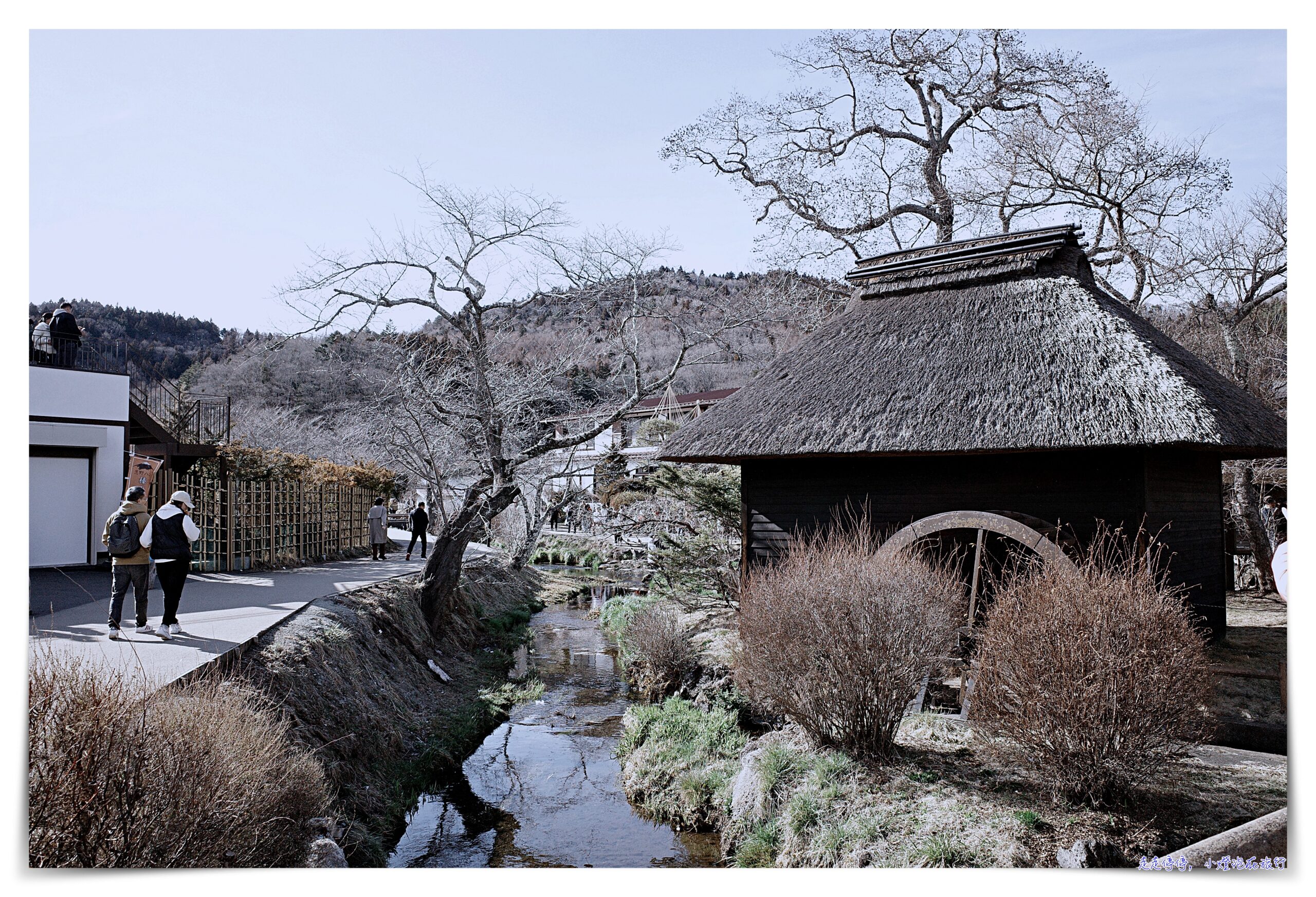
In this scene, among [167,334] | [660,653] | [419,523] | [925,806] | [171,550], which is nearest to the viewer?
[925,806]

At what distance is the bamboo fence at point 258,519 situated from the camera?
1468 centimetres

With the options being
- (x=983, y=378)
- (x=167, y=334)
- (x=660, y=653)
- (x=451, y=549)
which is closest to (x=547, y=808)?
(x=660, y=653)

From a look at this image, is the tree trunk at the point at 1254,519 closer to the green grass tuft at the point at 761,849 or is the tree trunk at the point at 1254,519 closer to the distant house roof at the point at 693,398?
the green grass tuft at the point at 761,849

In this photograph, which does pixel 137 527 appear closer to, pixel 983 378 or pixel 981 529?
pixel 981 529

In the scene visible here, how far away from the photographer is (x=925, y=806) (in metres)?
5.72

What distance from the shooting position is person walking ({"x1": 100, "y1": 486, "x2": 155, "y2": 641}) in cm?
761

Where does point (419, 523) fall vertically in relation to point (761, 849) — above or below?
above

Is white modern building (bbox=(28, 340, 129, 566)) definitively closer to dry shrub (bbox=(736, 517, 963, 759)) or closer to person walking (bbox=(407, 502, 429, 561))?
person walking (bbox=(407, 502, 429, 561))

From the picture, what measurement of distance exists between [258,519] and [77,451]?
354cm

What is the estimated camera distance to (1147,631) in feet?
16.6

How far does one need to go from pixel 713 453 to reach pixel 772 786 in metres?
4.33

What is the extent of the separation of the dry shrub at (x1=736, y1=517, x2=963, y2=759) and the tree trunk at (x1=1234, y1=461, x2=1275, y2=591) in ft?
35.3

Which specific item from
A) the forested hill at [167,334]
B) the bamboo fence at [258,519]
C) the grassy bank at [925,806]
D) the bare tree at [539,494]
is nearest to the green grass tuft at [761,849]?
the grassy bank at [925,806]

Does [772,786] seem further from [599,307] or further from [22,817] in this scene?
[599,307]
